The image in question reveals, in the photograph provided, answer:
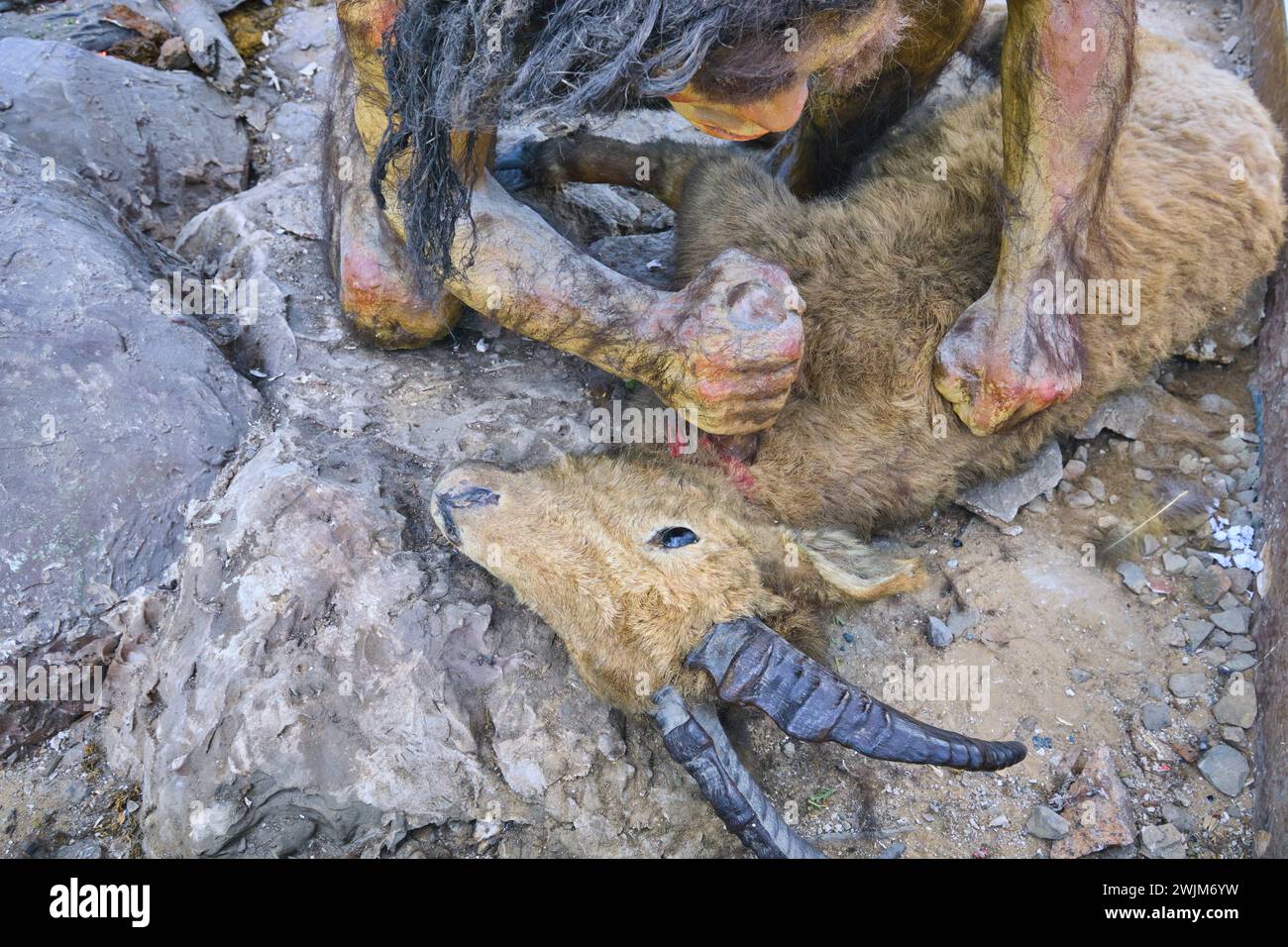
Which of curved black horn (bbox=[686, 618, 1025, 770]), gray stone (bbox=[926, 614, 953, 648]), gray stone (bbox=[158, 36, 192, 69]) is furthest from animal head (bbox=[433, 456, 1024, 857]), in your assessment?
gray stone (bbox=[158, 36, 192, 69])

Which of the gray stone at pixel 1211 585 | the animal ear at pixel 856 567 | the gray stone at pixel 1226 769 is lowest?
the gray stone at pixel 1226 769

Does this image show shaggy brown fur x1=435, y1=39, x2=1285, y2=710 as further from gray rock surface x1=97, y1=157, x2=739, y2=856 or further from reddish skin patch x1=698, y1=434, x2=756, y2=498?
gray rock surface x1=97, y1=157, x2=739, y2=856

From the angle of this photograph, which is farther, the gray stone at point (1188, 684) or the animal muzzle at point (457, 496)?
the gray stone at point (1188, 684)

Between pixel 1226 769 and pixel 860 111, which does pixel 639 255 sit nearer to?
pixel 860 111

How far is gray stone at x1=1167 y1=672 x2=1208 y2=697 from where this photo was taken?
281 centimetres

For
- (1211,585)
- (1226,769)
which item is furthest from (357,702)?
(1211,585)

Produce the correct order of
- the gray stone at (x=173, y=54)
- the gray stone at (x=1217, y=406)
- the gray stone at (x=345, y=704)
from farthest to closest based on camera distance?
the gray stone at (x=173, y=54)
the gray stone at (x=1217, y=406)
the gray stone at (x=345, y=704)

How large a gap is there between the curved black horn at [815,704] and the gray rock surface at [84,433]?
60.8 inches

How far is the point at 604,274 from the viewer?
284cm

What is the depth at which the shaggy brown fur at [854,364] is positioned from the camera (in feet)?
8.09

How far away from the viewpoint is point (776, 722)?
223 cm

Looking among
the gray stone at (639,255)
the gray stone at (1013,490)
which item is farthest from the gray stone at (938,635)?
the gray stone at (639,255)

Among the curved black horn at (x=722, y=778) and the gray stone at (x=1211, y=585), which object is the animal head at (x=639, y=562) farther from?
the gray stone at (x=1211, y=585)

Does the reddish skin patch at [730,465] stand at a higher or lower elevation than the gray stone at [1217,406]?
lower
